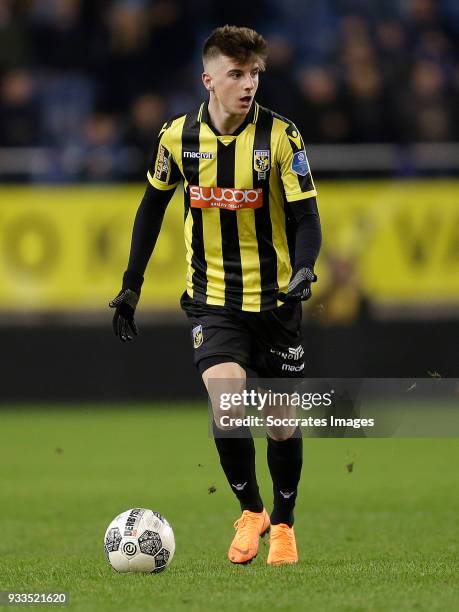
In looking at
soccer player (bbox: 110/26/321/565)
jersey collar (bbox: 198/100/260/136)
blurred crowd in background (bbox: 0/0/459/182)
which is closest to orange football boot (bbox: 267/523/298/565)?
soccer player (bbox: 110/26/321/565)

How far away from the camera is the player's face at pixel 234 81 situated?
17.2ft

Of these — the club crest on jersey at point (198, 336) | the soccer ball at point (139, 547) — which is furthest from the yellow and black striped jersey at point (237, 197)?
the soccer ball at point (139, 547)

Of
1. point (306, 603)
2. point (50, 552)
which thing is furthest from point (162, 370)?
point (306, 603)

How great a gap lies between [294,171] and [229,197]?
0.29 m

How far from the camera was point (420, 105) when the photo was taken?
1229 cm

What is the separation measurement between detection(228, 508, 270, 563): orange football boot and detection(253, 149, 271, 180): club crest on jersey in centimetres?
140

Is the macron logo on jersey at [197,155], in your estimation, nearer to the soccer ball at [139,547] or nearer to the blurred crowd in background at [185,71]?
the soccer ball at [139,547]

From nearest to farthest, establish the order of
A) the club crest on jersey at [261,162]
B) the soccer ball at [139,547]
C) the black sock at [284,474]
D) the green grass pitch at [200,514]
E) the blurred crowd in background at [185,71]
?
1. the green grass pitch at [200,514]
2. the soccer ball at [139,547]
3. the club crest on jersey at [261,162]
4. the black sock at [284,474]
5. the blurred crowd in background at [185,71]

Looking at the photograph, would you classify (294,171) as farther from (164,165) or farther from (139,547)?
(139,547)

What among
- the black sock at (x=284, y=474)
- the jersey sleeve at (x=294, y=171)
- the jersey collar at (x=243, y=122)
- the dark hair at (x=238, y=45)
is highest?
the dark hair at (x=238, y=45)

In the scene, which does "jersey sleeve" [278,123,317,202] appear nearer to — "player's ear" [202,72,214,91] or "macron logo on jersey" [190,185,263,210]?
Answer: "macron logo on jersey" [190,185,263,210]

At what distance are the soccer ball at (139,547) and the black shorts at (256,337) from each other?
689 millimetres

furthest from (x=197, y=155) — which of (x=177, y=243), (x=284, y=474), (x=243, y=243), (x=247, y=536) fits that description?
(x=177, y=243)

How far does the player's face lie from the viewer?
17.2 feet
